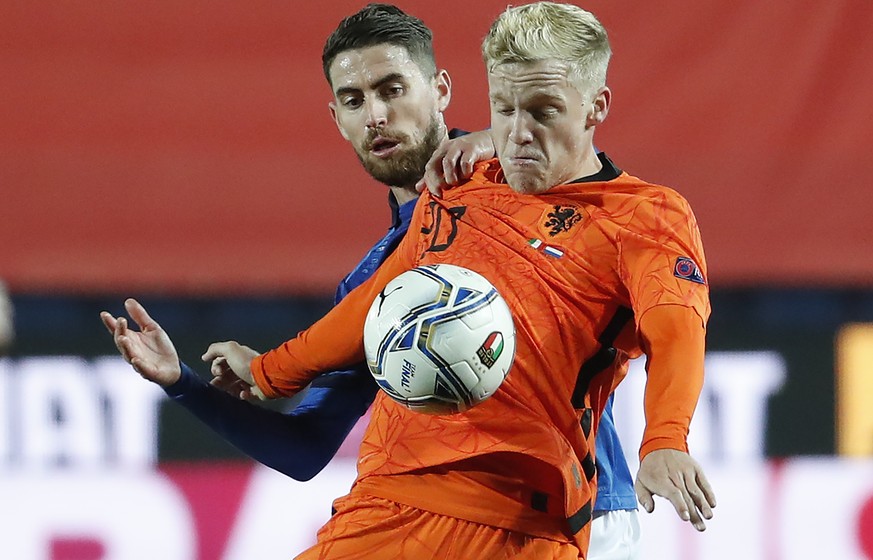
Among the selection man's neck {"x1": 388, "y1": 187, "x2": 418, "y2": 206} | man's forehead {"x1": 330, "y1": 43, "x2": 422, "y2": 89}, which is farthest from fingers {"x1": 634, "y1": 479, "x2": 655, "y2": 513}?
man's forehead {"x1": 330, "y1": 43, "x2": 422, "y2": 89}

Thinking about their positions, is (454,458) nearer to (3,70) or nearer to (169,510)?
(169,510)

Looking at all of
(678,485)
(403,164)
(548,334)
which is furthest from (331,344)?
(678,485)

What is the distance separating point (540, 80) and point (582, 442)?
2.05ft

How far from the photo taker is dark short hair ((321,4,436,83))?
10.1 ft

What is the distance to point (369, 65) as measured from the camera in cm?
304

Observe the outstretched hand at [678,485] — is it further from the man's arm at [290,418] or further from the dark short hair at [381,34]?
the dark short hair at [381,34]

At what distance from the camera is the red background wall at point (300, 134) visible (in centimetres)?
461

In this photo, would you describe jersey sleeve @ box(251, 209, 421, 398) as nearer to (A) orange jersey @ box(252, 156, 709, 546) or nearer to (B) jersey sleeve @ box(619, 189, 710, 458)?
(A) orange jersey @ box(252, 156, 709, 546)

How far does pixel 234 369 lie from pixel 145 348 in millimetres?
198

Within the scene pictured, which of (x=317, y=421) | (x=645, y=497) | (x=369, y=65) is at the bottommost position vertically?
(x=645, y=497)

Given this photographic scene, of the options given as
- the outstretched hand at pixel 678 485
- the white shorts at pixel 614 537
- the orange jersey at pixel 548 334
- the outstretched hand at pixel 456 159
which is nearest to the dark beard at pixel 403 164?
the outstretched hand at pixel 456 159

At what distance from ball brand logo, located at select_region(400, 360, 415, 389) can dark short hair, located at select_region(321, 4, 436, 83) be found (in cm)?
111

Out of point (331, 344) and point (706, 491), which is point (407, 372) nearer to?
point (331, 344)

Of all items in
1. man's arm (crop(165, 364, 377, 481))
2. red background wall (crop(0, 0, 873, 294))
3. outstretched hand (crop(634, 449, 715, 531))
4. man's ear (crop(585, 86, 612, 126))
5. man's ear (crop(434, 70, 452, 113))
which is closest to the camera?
outstretched hand (crop(634, 449, 715, 531))
